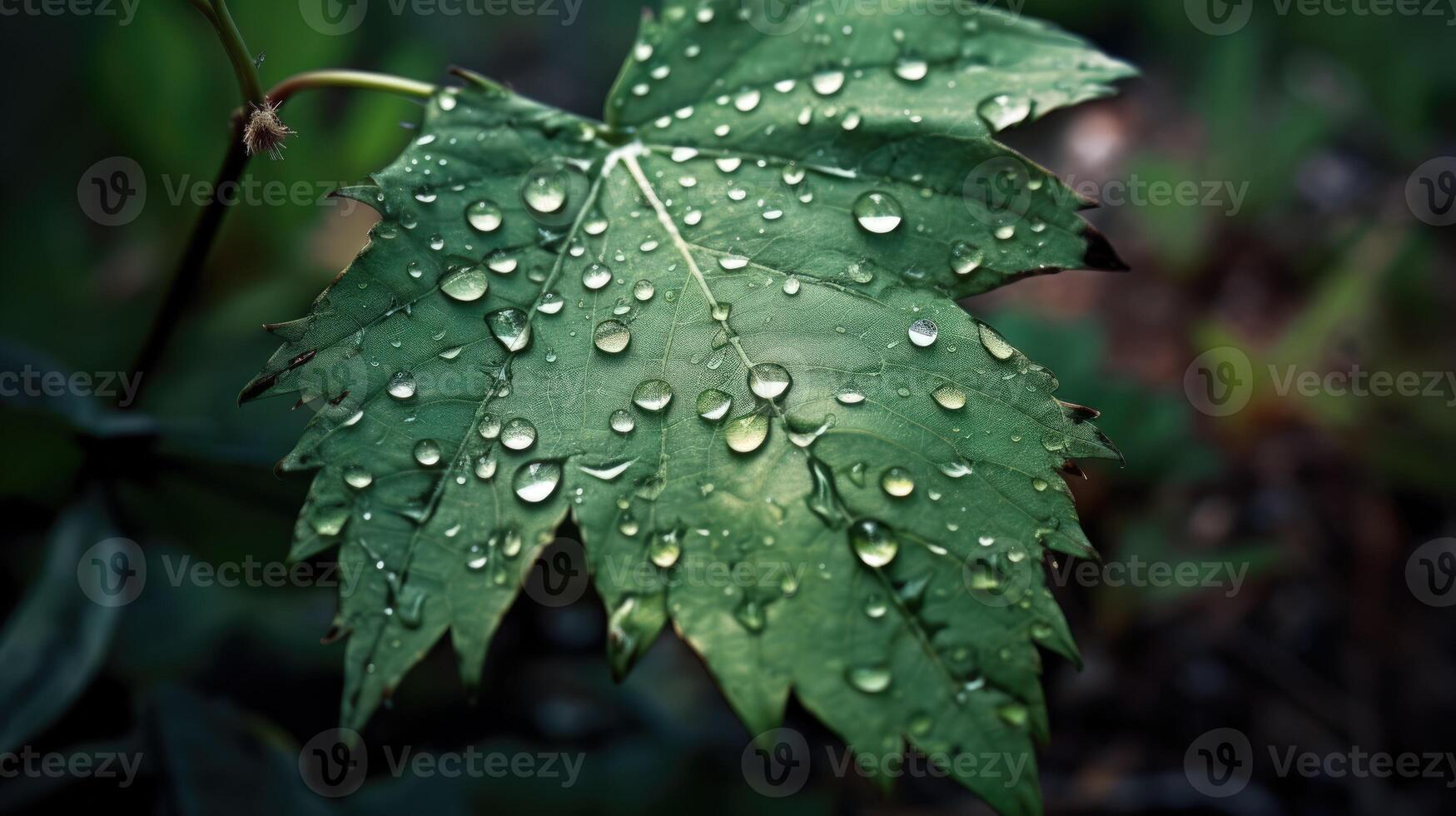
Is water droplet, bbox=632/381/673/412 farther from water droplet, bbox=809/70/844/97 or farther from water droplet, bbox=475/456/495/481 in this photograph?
water droplet, bbox=809/70/844/97

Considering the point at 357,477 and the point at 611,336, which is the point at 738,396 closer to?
the point at 611,336

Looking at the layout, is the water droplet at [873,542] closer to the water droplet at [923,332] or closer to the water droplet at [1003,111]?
the water droplet at [923,332]

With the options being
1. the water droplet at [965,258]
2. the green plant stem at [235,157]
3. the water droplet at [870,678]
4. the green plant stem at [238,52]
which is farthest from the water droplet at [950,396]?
the green plant stem at [238,52]

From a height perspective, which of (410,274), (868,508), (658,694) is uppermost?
(410,274)

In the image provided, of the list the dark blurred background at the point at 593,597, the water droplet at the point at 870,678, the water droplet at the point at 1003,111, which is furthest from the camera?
the dark blurred background at the point at 593,597

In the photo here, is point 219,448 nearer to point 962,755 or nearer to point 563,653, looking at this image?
point 563,653

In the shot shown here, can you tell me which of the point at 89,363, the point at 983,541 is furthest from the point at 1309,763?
the point at 89,363
